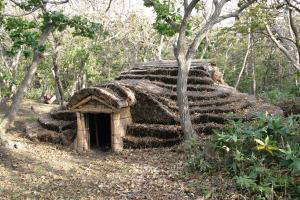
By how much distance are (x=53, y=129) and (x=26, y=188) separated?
541cm

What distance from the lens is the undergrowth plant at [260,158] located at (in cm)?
794

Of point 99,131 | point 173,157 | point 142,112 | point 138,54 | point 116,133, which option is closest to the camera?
point 173,157

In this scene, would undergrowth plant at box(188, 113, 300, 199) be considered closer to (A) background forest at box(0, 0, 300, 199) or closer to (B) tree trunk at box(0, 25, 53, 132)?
(A) background forest at box(0, 0, 300, 199)

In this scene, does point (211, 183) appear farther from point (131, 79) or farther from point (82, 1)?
point (82, 1)

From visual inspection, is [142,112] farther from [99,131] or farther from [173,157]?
[173,157]

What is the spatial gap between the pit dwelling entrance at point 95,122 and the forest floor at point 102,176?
0.46 metres

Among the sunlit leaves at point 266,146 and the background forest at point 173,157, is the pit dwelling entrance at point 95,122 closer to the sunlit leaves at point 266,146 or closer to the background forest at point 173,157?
the background forest at point 173,157

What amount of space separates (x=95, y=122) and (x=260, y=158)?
727cm

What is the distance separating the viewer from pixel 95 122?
1445 cm

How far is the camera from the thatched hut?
12.9 m

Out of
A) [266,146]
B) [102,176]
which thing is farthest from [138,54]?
[266,146]

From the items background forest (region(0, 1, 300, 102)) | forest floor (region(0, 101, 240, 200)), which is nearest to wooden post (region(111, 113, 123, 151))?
forest floor (region(0, 101, 240, 200))

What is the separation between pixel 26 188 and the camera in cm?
930

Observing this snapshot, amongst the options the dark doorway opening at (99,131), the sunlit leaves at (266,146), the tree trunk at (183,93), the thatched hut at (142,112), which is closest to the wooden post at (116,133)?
the thatched hut at (142,112)
